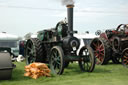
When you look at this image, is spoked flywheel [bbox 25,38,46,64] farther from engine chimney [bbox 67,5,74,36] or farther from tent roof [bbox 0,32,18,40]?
tent roof [bbox 0,32,18,40]

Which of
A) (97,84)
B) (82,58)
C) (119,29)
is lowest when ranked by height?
(97,84)

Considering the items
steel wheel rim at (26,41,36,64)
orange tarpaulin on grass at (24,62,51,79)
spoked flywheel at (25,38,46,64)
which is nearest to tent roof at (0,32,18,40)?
steel wheel rim at (26,41,36,64)

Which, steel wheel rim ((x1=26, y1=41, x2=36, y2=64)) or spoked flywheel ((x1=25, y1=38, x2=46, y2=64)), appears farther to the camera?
steel wheel rim ((x1=26, y1=41, x2=36, y2=64))

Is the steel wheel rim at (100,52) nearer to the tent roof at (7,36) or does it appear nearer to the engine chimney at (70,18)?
the engine chimney at (70,18)

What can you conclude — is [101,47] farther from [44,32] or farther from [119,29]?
[44,32]

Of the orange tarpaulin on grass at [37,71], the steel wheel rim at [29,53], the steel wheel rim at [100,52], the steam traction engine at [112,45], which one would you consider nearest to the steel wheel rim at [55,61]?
the orange tarpaulin on grass at [37,71]

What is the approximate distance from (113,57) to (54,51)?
4.43 meters

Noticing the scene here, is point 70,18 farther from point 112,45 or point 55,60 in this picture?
point 112,45

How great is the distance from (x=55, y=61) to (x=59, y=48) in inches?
26.4

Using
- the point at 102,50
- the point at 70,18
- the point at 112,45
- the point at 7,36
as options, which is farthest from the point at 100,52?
the point at 7,36

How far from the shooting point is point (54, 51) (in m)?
7.46

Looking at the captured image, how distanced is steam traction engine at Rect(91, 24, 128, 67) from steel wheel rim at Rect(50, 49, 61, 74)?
11.1 ft

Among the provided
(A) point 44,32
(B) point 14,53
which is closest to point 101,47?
(A) point 44,32

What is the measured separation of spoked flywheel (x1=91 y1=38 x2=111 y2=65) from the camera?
10320 mm
